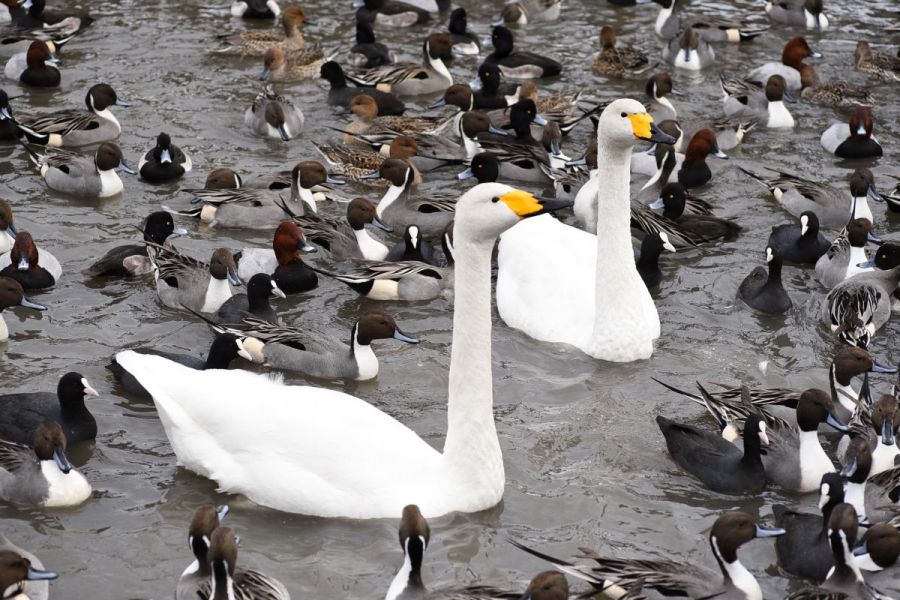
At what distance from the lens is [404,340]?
952 centimetres

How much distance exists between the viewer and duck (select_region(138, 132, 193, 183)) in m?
12.4

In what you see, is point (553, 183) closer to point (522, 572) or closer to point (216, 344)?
point (216, 344)

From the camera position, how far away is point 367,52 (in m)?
15.8

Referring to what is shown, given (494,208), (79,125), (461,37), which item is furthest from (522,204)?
(461,37)

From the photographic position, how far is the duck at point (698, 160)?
1268 centimetres

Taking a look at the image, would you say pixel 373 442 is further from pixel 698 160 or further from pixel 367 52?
pixel 367 52

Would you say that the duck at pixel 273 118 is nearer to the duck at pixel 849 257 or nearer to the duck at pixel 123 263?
the duck at pixel 123 263

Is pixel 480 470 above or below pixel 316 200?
above

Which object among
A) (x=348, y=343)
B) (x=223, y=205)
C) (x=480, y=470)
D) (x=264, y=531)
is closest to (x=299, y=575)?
(x=264, y=531)

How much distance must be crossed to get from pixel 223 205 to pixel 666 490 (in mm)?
5316

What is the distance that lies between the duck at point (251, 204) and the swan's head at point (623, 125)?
3472 millimetres

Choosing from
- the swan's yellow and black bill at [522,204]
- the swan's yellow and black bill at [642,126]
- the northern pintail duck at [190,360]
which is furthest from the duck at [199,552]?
the swan's yellow and black bill at [642,126]

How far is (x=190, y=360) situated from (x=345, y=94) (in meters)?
6.10

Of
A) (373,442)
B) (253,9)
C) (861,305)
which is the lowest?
(253,9)
